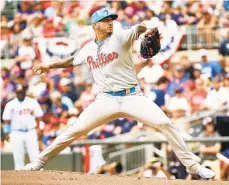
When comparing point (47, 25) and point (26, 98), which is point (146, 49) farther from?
point (47, 25)

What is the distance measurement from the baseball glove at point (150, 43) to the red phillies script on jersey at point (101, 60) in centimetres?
32

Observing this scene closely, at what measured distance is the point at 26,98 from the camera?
14.7 metres

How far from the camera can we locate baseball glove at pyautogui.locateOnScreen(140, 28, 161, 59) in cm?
924

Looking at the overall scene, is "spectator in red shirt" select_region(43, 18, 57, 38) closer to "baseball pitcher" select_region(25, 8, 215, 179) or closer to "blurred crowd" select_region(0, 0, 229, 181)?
"blurred crowd" select_region(0, 0, 229, 181)

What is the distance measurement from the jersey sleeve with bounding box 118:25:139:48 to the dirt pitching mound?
58.2 inches

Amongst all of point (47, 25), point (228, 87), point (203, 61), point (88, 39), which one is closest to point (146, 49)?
point (228, 87)

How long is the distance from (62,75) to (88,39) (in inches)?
45.4

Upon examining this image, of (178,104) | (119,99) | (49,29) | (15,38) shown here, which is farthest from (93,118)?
(15,38)

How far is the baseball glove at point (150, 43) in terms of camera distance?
9.24m

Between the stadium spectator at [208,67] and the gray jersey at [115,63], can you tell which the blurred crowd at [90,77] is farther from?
the gray jersey at [115,63]

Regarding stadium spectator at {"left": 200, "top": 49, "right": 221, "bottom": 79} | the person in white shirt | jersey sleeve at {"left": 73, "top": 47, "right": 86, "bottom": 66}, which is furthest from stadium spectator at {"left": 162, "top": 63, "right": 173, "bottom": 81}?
jersey sleeve at {"left": 73, "top": 47, "right": 86, "bottom": 66}

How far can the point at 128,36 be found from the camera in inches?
364

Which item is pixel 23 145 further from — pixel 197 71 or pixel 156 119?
pixel 156 119

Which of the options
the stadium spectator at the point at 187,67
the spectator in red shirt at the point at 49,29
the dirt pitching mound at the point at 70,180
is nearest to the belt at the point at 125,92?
the dirt pitching mound at the point at 70,180
